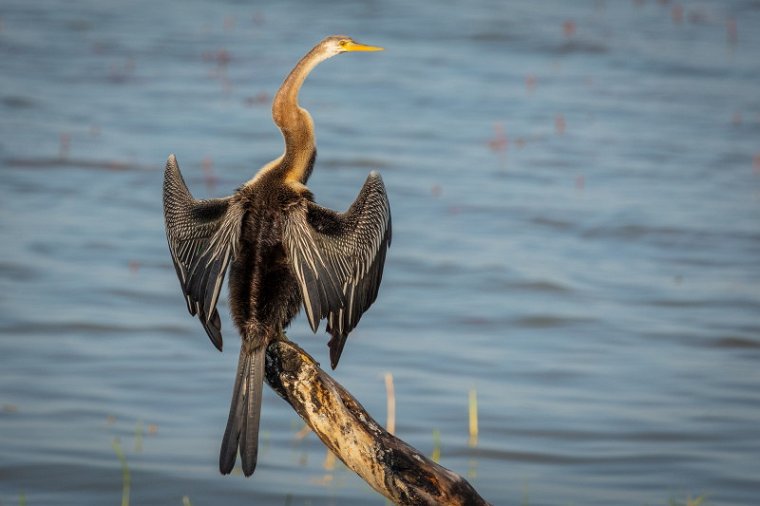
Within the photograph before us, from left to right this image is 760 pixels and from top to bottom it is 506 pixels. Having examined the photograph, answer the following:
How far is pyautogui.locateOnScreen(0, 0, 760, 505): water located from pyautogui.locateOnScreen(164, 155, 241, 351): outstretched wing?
6.21ft

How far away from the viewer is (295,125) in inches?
194

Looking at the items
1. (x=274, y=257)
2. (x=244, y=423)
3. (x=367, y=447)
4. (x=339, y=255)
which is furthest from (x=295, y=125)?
(x=367, y=447)

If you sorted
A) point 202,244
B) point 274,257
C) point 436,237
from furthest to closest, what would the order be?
point 436,237 < point 202,244 < point 274,257

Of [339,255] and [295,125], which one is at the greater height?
[295,125]

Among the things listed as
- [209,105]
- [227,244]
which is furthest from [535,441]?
[209,105]

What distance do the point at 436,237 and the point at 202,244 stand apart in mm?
6456

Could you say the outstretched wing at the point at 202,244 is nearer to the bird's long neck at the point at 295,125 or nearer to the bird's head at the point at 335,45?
the bird's long neck at the point at 295,125

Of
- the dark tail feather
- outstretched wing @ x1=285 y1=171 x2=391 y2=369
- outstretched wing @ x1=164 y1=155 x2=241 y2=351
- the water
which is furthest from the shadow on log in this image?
the water

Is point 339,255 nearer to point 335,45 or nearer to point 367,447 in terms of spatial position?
point 367,447

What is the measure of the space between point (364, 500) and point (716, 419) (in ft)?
7.84

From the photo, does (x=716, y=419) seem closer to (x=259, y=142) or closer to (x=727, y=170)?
(x=727, y=170)

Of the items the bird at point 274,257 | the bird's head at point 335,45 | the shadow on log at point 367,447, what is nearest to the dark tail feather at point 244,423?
the bird at point 274,257

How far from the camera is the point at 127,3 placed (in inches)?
781

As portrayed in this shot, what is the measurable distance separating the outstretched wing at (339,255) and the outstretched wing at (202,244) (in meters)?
0.23
